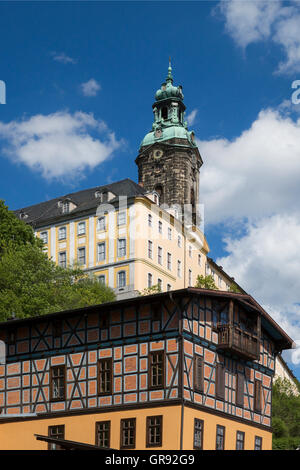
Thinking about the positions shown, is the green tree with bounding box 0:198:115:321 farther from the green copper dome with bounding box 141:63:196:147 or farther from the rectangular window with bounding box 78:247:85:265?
the green copper dome with bounding box 141:63:196:147

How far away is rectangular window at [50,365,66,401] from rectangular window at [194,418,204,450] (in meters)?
7.19

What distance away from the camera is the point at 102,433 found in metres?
41.9

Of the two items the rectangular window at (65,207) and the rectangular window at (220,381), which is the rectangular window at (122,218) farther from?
the rectangular window at (220,381)

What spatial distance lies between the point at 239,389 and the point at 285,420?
21136 mm

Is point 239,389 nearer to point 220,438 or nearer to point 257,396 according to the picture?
point 257,396

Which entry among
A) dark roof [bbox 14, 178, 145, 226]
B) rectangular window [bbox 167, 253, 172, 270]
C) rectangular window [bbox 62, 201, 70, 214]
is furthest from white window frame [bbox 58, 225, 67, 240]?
rectangular window [bbox 167, 253, 172, 270]

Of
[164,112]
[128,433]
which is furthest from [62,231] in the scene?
[128,433]

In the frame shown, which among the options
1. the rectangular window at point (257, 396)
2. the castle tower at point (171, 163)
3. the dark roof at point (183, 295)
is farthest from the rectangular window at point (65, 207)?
the rectangular window at point (257, 396)

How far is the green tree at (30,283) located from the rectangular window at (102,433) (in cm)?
1754

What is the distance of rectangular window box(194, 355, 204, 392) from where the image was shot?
41.7 m

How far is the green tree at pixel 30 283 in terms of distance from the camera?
60906 mm

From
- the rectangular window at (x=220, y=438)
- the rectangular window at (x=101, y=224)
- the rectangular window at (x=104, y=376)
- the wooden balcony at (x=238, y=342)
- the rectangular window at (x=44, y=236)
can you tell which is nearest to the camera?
the rectangular window at (x=220, y=438)

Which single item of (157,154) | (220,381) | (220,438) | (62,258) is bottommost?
(220,438)
